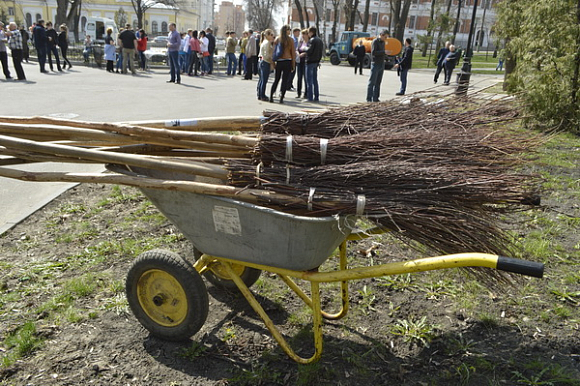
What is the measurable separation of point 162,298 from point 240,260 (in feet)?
2.16

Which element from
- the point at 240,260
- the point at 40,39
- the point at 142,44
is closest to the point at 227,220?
the point at 240,260

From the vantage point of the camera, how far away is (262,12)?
7494cm

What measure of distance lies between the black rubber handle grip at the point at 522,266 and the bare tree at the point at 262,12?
71.0 m

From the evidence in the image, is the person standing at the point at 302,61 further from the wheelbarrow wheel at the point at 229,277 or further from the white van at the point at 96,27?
the white van at the point at 96,27

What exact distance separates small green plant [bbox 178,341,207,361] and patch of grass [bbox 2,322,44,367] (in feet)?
2.90

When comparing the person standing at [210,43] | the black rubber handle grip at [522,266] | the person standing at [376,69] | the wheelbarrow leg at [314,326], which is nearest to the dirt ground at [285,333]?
the wheelbarrow leg at [314,326]

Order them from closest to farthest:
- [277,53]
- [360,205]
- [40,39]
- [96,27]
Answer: [360,205] < [277,53] < [40,39] < [96,27]

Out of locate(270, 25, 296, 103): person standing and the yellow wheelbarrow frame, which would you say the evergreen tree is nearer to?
locate(270, 25, 296, 103): person standing

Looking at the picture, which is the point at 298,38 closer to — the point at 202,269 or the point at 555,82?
the point at 555,82

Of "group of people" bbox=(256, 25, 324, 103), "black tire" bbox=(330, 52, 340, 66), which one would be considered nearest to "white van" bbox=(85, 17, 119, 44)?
"black tire" bbox=(330, 52, 340, 66)

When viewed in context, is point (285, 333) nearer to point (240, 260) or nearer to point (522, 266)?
point (240, 260)

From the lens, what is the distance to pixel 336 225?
8.07 ft

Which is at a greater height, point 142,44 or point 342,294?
point 142,44

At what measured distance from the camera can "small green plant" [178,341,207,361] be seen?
290 centimetres
